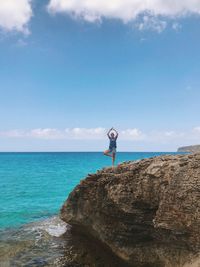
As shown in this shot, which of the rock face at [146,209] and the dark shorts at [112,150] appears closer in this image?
the rock face at [146,209]

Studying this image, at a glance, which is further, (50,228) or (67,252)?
(50,228)

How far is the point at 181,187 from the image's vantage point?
388 inches

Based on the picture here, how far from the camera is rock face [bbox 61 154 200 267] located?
974 cm

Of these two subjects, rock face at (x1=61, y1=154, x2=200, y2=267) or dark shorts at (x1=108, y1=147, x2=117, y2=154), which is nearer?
rock face at (x1=61, y1=154, x2=200, y2=267)

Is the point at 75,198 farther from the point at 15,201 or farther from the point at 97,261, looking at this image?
the point at 15,201

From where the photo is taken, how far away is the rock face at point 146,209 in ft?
32.0

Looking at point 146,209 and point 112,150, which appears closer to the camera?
point 146,209

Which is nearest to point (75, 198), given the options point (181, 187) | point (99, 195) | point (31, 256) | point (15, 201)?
point (99, 195)

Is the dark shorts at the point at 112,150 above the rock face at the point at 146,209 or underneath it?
above

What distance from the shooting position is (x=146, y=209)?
11.4 meters

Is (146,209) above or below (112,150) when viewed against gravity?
below

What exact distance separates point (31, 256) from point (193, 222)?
287 inches

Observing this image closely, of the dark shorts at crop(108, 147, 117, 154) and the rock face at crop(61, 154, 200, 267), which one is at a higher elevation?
the dark shorts at crop(108, 147, 117, 154)

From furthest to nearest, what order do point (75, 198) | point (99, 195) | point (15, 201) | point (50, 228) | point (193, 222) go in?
point (15, 201)
point (50, 228)
point (75, 198)
point (99, 195)
point (193, 222)
